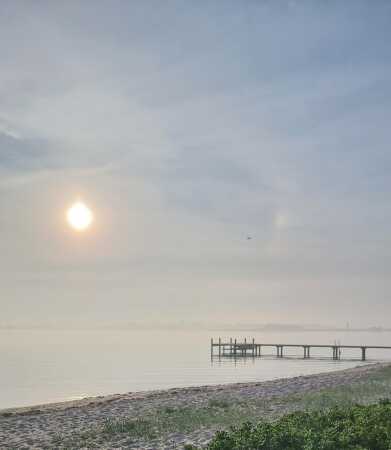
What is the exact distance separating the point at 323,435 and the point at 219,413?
12020mm

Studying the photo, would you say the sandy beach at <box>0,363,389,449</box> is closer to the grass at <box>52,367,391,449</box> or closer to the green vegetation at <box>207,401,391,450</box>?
the grass at <box>52,367,391,449</box>

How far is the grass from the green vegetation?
1820 mm

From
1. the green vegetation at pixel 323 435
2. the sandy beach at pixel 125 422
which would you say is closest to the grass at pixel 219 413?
the sandy beach at pixel 125 422

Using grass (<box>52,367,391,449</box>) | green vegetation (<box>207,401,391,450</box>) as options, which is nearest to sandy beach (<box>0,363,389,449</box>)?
grass (<box>52,367,391,449</box>)

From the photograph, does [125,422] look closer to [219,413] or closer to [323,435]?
[219,413]

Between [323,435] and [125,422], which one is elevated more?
[323,435]

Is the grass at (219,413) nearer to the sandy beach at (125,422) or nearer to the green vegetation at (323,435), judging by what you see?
the sandy beach at (125,422)

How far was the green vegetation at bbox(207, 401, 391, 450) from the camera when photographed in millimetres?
11898

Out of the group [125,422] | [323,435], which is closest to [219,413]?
[125,422]

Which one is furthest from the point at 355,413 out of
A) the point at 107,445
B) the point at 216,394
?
the point at 216,394

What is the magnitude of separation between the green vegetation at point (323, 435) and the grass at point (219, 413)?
1820mm

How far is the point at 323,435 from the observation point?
1241cm

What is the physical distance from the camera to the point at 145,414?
80.4ft

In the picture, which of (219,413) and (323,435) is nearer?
(323,435)
